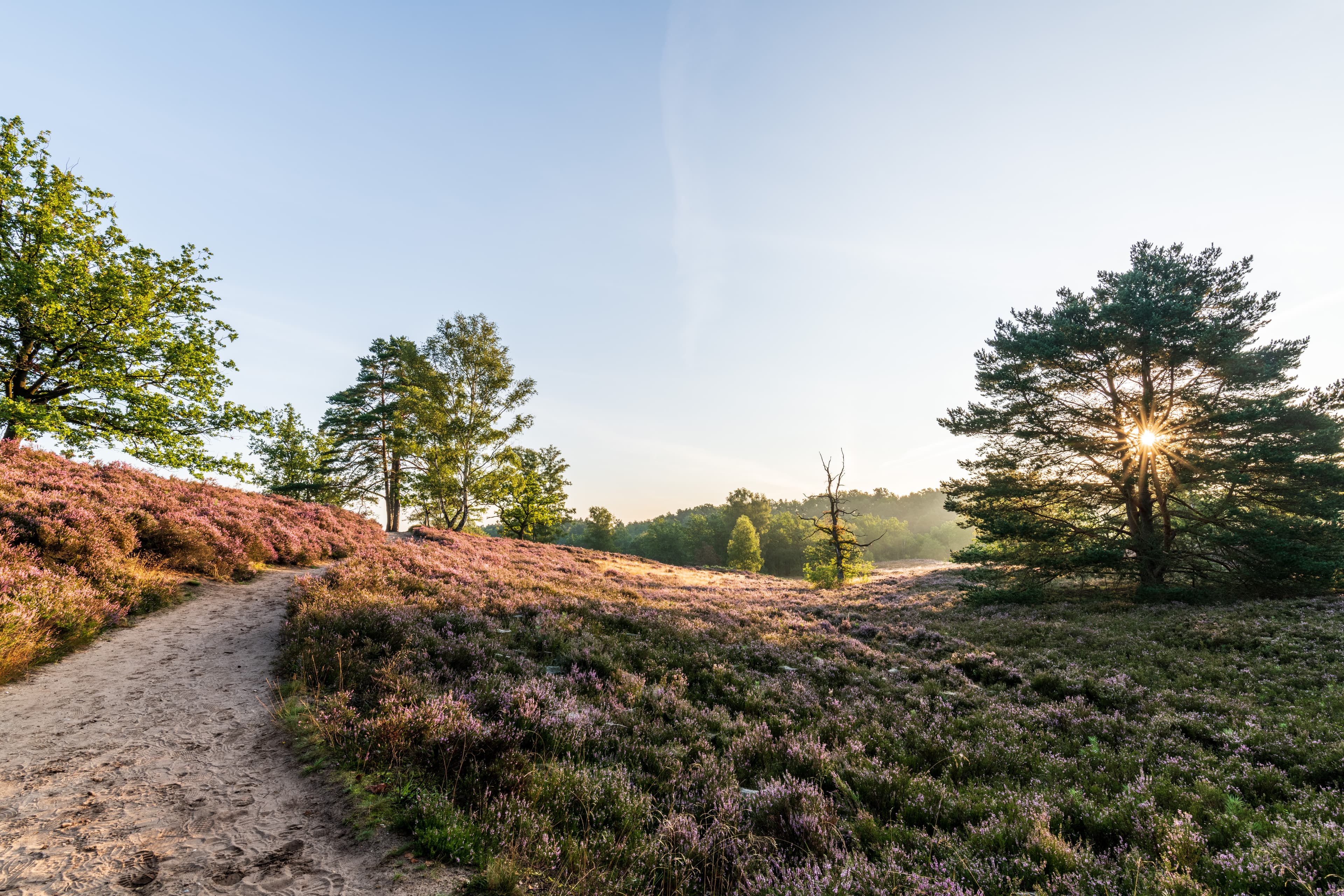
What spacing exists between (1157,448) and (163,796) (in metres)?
26.0

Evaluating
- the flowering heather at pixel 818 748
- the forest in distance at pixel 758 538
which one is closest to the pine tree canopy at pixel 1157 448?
the flowering heather at pixel 818 748

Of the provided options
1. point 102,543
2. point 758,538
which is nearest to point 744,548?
point 758,538

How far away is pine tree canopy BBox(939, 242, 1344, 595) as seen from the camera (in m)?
14.5

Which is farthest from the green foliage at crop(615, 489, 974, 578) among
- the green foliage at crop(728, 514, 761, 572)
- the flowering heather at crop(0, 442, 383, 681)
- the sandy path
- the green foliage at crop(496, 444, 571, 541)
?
the sandy path

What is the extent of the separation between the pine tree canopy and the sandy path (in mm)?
20718

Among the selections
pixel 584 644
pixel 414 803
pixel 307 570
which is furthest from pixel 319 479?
pixel 414 803

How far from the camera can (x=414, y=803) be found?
3.74 meters

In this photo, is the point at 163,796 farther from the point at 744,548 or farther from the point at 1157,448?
the point at 744,548

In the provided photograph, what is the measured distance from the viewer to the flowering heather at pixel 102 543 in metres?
6.96

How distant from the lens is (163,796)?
3.90m

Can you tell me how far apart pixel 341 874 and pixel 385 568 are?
452 inches

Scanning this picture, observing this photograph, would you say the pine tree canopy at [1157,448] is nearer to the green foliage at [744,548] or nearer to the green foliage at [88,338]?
the green foliage at [88,338]

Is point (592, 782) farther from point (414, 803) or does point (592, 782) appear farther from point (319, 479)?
point (319, 479)

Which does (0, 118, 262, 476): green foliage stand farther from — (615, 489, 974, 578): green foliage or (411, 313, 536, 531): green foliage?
(615, 489, 974, 578): green foliage
